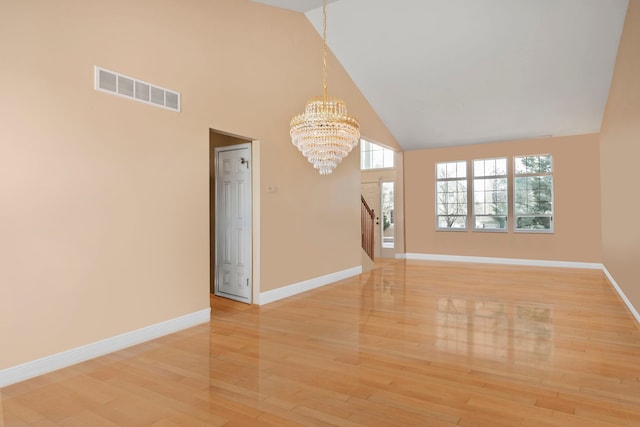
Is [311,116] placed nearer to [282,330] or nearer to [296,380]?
[282,330]

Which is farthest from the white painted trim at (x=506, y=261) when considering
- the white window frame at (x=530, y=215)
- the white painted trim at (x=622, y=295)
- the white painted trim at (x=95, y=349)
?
the white painted trim at (x=95, y=349)

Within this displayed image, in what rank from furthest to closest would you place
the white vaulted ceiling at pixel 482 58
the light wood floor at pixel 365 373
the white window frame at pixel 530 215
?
1. the white window frame at pixel 530 215
2. the white vaulted ceiling at pixel 482 58
3. the light wood floor at pixel 365 373

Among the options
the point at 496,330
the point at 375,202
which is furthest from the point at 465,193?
the point at 496,330

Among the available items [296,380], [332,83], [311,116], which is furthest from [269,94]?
[296,380]

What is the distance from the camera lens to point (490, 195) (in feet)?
29.1

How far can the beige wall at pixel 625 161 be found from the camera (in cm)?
401

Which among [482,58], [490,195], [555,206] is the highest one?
[482,58]

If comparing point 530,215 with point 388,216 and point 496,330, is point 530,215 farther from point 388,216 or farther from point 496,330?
point 496,330

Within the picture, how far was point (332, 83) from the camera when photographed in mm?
6535

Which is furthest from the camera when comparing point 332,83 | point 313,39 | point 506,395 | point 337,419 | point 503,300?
point 332,83

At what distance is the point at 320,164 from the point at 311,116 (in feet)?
1.80

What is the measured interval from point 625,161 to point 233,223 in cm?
504

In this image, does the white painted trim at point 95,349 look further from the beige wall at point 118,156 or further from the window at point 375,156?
the window at point 375,156

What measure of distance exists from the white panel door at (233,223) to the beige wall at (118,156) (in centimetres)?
25
